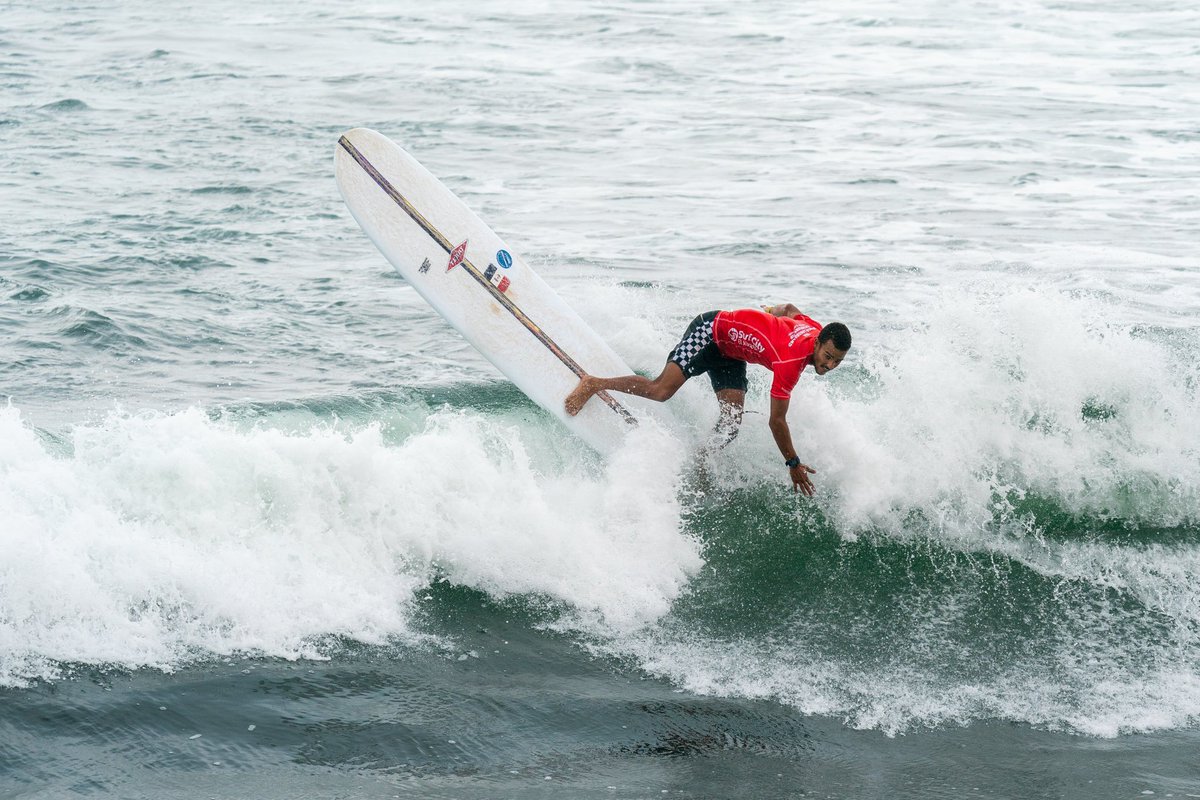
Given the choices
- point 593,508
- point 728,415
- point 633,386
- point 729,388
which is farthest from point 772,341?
point 593,508

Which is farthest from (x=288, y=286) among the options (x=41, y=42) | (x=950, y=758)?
(x=41, y=42)

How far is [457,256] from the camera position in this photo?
8.40 metres

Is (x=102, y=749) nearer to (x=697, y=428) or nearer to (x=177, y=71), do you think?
(x=697, y=428)

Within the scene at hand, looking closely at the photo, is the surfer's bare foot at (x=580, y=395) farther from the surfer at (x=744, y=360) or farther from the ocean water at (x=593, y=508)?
the ocean water at (x=593, y=508)

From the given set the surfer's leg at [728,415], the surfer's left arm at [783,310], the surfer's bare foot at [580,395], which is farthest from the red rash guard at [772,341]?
the surfer's bare foot at [580,395]

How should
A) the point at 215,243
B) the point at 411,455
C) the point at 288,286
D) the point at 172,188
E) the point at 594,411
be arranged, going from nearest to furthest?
the point at 411,455
the point at 594,411
the point at 288,286
the point at 215,243
the point at 172,188

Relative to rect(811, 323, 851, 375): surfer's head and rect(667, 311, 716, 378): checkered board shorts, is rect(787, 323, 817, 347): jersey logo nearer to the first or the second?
rect(811, 323, 851, 375): surfer's head

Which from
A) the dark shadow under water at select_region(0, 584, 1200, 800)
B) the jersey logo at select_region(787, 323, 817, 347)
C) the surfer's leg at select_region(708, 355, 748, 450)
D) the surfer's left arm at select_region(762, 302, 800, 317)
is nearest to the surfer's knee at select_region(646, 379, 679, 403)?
the surfer's leg at select_region(708, 355, 748, 450)

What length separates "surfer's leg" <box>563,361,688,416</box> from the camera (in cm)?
747

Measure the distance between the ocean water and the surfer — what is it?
45cm

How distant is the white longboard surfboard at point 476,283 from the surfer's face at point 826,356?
5.56 feet

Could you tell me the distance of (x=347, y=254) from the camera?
1286 cm

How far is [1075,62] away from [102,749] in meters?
24.5

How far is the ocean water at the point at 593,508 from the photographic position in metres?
5.41
